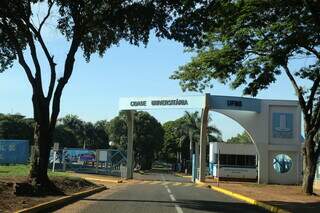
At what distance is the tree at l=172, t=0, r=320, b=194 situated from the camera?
25.5 m

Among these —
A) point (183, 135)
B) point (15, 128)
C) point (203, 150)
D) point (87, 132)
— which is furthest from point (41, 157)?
point (87, 132)

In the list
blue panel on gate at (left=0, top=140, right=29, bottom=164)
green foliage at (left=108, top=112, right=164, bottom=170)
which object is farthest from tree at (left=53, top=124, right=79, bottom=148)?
blue panel on gate at (left=0, top=140, right=29, bottom=164)

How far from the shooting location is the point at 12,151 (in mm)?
63438

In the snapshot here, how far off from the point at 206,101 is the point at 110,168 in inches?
594

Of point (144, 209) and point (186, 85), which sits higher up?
point (186, 85)

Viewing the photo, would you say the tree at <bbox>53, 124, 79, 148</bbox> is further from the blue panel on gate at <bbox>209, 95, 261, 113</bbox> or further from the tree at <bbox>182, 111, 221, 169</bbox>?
the blue panel on gate at <bbox>209, 95, 261, 113</bbox>

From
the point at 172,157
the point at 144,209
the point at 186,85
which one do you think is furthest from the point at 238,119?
Answer: the point at 172,157

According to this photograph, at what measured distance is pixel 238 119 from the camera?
5112 centimetres

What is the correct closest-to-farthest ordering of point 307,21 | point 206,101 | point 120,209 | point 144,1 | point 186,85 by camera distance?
1. point 120,209
2. point 144,1
3. point 307,21
4. point 186,85
5. point 206,101

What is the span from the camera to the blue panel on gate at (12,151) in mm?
63081

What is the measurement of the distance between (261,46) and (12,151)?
134 feet

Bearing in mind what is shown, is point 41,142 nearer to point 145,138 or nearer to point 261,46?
point 261,46

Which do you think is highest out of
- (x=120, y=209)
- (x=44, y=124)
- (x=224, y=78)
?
(x=224, y=78)

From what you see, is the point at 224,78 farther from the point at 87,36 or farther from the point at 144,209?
the point at 144,209
